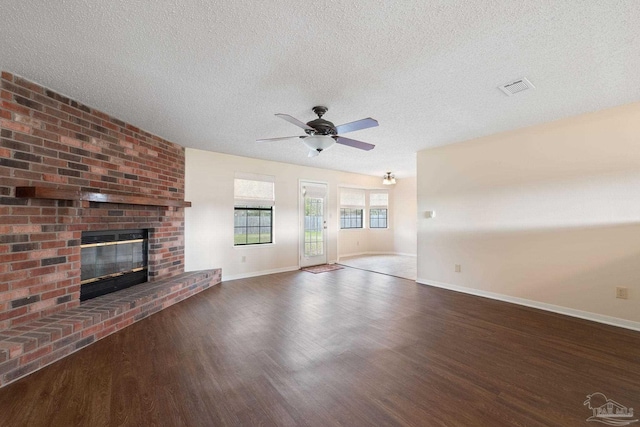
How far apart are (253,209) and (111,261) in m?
2.62

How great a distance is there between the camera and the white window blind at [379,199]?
8.71m

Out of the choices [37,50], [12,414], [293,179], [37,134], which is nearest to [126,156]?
[37,134]

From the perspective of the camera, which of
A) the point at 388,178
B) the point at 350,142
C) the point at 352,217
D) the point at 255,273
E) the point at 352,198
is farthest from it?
the point at 352,217

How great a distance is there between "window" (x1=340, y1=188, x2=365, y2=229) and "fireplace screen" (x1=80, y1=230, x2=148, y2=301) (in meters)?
5.36

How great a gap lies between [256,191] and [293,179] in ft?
3.22

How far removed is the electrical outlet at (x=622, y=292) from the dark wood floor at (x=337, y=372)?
1.27 ft

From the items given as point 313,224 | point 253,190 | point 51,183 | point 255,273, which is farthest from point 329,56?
point 313,224

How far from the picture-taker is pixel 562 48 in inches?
76.0

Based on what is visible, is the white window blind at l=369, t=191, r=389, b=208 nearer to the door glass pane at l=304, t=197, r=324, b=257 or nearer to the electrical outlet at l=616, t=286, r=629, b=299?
the door glass pane at l=304, t=197, r=324, b=257

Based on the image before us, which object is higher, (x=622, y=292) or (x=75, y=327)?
(x=622, y=292)

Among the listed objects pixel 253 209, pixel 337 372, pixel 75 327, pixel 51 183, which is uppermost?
pixel 51 183

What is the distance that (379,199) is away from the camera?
879cm

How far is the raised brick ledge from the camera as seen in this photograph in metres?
1.99

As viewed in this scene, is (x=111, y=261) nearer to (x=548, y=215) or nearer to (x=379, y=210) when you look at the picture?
(x=548, y=215)
